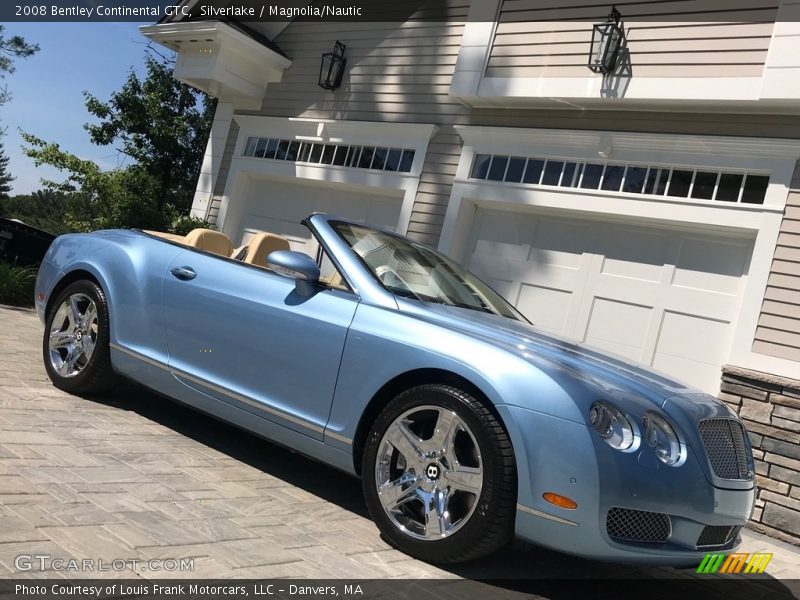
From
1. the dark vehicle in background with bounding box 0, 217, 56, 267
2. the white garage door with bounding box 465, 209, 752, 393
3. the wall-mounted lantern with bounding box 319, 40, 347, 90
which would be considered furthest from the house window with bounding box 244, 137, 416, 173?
the dark vehicle in background with bounding box 0, 217, 56, 267

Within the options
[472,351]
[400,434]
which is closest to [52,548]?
[400,434]

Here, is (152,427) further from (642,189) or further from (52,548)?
(642,189)

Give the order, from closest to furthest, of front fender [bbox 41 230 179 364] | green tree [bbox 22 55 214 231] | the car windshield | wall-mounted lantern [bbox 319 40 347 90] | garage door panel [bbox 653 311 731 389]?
the car windshield → front fender [bbox 41 230 179 364] → garage door panel [bbox 653 311 731 389] → wall-mounted lantern [bbox 319 40 347 90] → green tree [bbox 22 55 214 231]

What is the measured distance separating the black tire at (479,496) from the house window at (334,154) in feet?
20.1

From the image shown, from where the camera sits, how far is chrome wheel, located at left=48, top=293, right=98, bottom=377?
451cm

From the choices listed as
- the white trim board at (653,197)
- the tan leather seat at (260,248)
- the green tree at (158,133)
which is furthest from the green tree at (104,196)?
the tan leather seat at (260,248)

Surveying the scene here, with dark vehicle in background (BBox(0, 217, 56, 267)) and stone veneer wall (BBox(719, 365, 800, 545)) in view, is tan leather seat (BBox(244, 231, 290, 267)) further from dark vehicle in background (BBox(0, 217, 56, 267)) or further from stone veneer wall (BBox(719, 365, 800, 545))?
dark vehicle in background (BBox(0, 217, 56, 267))

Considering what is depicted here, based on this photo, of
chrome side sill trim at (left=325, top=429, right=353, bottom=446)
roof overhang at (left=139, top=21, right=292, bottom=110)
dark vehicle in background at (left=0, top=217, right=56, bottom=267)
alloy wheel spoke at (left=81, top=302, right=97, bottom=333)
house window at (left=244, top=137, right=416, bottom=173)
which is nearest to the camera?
chrome side sill trim at (left=325, top=429, right=353, bottom=446)

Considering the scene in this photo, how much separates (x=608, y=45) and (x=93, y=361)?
5.66 m

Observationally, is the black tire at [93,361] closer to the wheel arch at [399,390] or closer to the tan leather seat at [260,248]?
the tan leather seat at [260,248]

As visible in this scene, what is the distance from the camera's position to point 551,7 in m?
7.95

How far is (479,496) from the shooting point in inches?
109

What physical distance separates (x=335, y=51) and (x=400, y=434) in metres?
7.62

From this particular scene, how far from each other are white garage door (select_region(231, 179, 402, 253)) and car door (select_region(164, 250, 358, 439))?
16.4 feet
